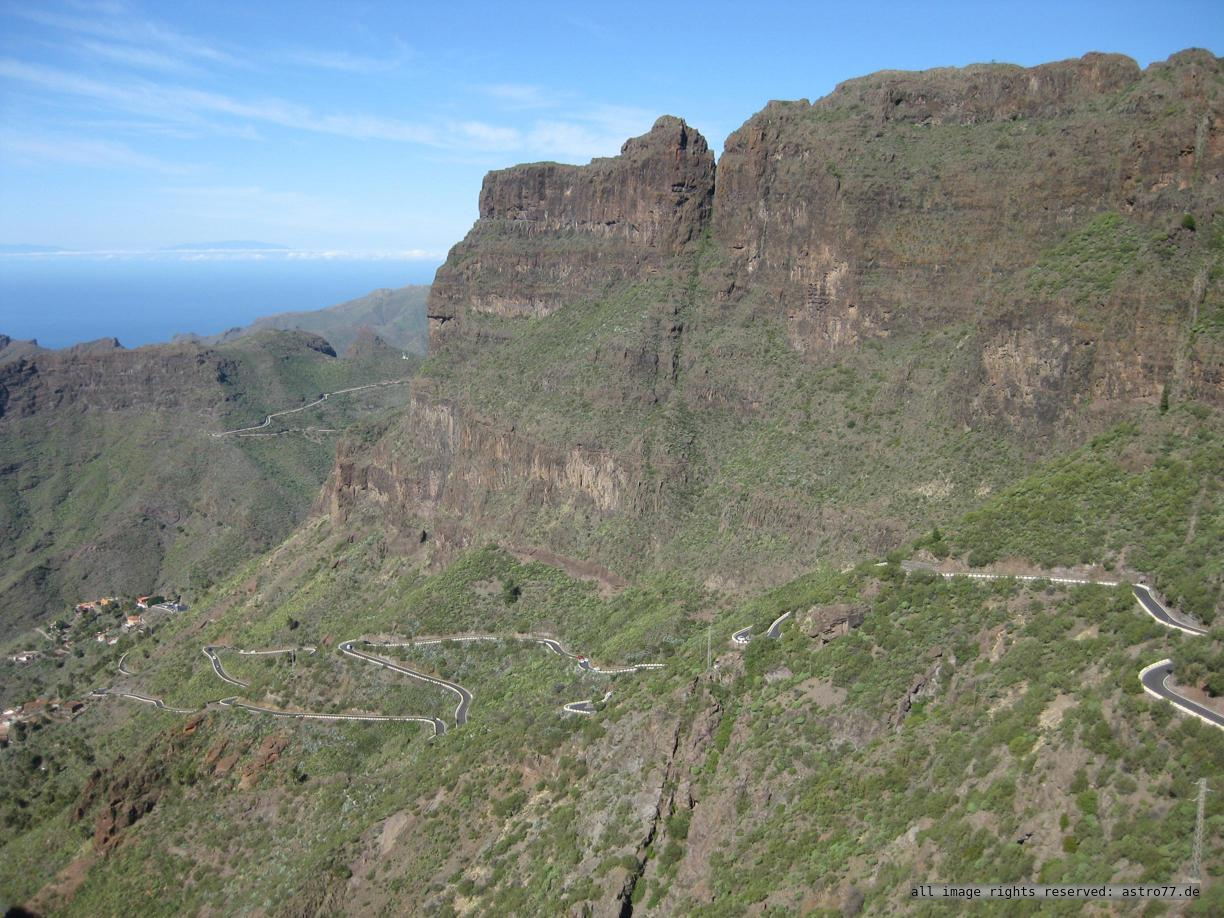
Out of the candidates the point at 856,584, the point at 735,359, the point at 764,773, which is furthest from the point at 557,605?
the point at 764,773

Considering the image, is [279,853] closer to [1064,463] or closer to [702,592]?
[702,592]

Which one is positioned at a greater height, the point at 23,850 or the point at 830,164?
the point at 830,164

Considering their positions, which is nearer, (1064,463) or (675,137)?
(1064,463)

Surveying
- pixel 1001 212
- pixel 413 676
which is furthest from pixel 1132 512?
pixel 413 676

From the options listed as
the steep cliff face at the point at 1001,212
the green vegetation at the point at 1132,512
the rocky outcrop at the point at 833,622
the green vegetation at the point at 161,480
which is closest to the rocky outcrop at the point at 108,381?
the green vegetation at the point at 161,480

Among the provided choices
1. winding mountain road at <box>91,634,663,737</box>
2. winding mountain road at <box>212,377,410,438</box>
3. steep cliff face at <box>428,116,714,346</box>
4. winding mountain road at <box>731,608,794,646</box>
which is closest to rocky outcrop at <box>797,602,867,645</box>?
winding mountain road at <box>731,608,794,646</box>

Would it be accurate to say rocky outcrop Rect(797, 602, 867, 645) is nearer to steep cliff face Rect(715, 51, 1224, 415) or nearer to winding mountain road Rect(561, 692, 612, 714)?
winding mountain road Rect(561, 692, 612, 714)

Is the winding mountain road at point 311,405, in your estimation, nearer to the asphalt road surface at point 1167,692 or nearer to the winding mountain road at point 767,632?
the winding mountain road at point 767,632
